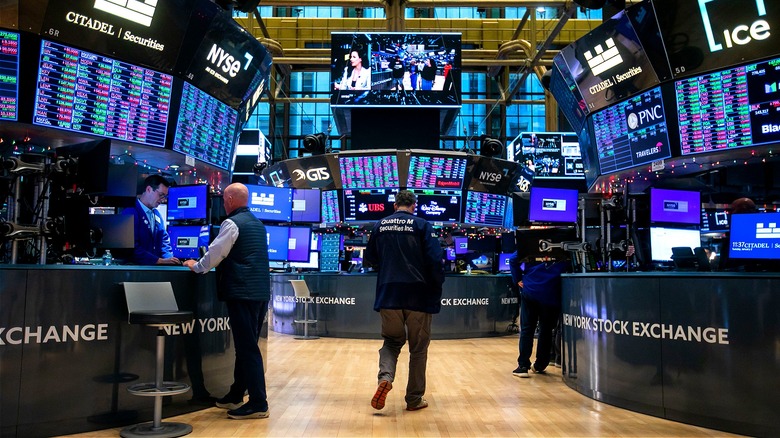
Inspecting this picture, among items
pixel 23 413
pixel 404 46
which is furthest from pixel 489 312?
pixel 23 413

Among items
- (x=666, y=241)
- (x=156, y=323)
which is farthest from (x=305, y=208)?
(x=156, y=323)

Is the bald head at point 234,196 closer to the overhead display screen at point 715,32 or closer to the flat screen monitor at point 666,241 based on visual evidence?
the flat screen monitor at point 666,241

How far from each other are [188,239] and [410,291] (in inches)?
180

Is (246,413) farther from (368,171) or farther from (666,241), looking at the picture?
(368,171)

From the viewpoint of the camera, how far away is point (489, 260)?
44.4 ft

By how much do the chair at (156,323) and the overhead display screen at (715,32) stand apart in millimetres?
5586

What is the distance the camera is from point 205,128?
24.0 feet

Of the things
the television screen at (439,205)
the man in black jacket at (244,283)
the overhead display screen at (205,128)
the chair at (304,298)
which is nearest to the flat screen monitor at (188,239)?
the overhead display screen at (205,128)

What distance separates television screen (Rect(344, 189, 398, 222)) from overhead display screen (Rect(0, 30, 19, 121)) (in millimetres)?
6574

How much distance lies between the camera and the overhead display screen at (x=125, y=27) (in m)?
5.54

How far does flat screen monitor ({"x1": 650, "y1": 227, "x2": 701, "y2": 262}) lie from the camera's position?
6820 millimetres

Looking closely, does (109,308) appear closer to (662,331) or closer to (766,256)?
(662,331)

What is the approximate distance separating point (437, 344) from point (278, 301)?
10.3 feet

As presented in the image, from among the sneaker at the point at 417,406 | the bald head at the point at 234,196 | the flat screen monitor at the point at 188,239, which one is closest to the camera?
the bald head at the point at 234,196
